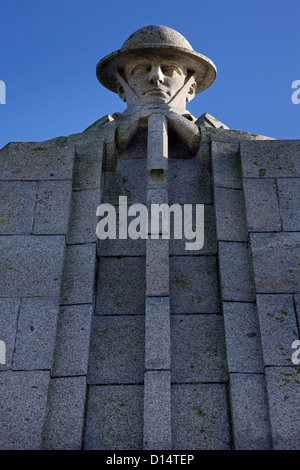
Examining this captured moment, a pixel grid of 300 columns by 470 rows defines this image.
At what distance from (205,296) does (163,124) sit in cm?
247

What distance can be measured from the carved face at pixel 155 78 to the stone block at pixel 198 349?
3.42 meters

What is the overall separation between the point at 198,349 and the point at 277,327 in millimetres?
812

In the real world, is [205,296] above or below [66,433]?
above

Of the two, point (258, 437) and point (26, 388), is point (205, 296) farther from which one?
point (26, 388)

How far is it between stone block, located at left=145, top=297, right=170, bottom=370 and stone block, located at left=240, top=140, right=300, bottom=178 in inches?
80.6

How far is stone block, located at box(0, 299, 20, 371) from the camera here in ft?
19.4

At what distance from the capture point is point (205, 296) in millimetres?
6590

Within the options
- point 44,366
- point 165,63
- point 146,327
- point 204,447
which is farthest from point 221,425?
point 165,63

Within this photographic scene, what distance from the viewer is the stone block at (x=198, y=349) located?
5988 mm

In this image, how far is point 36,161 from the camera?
303 inches
